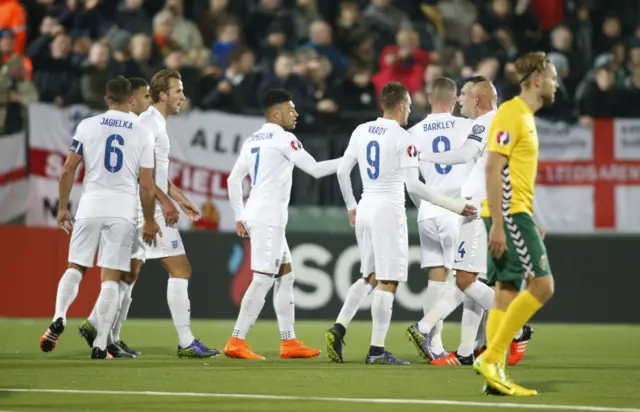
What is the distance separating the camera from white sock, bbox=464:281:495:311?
1071cm

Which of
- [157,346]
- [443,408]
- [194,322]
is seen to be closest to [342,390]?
[443,408]

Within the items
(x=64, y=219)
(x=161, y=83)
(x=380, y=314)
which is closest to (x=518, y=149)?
(x=380, y=314)

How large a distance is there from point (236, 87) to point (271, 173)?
18.6 feet

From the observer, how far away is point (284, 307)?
37.7 ft

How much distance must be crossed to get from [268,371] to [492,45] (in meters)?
9.63

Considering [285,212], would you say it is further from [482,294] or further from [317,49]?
[317,49]

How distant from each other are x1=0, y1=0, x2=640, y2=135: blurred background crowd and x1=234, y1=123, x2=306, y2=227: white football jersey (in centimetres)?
455

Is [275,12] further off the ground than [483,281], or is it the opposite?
[275,12]

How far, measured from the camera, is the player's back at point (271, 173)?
11.4 meters

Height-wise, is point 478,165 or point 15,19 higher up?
point 15,19

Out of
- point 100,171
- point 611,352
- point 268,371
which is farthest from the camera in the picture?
point 611,352

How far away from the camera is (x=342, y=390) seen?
8492mm

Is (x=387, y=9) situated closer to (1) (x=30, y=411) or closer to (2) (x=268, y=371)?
(2) (x=268, y=371)

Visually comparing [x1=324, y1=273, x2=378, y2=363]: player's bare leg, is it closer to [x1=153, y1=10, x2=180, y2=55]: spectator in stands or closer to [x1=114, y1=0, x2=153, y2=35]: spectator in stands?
[x1=153, y1=10, x2=180, y2=55]: spectator in stands
